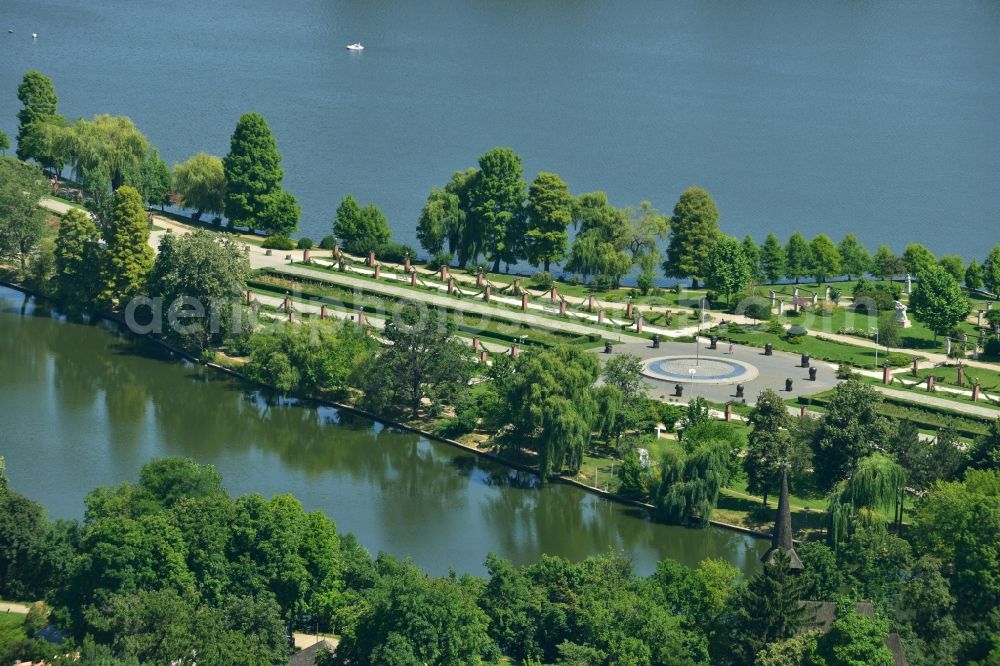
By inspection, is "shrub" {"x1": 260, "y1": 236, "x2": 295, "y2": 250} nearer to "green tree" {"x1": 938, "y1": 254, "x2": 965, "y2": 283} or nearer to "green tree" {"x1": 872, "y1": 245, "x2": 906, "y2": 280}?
"green tree" {"x1": 872, "y1": 245, "x2": 906, "y2": 280}

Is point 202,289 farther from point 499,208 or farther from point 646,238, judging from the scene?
point 646,238

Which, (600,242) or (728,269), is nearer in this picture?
(728,269)

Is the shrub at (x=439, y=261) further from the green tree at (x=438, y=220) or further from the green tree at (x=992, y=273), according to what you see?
the green tree at (x=992, y=273)

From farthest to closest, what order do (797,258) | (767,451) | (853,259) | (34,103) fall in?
(34,103) → (853,259) → (797,258) → (767,451)

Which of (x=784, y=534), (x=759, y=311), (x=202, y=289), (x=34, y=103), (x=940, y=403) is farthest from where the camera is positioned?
(x=34, y=103)

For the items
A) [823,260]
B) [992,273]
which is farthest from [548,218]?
[992,273]
